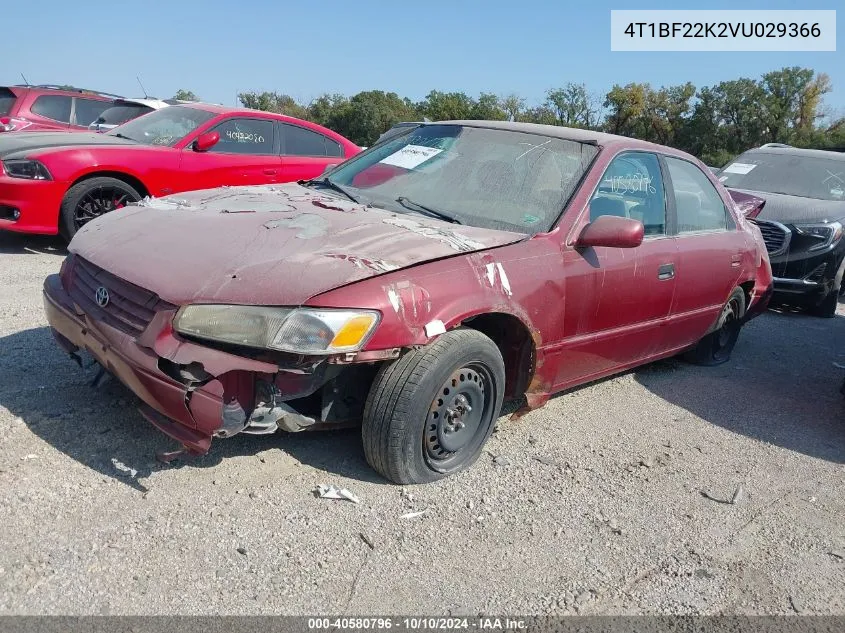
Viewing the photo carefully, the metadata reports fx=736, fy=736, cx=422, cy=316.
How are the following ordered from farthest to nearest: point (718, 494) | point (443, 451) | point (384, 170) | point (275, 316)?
point (384, 170)
point (718, 494)
point (443, 451)
point (275, 316)

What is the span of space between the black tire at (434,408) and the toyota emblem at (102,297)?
Result: 1.16m

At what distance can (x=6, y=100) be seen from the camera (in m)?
10.5

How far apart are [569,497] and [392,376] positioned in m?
1.02

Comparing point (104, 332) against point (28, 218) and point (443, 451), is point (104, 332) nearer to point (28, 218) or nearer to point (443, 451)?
point (443, 451)

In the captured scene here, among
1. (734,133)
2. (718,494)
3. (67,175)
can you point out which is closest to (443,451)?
(718,494)

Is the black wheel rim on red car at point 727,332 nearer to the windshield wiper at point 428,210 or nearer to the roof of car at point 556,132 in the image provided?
the roof of car at point 556,132

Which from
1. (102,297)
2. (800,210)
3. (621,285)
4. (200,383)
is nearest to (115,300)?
(102,297)

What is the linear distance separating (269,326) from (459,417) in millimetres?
1032

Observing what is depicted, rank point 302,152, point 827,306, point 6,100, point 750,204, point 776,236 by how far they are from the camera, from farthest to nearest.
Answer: point 6,100
point 302,152
point 827,306
point 776,236
point 750,204

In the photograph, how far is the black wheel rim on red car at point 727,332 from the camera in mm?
5418

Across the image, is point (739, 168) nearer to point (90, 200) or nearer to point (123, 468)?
point (90, 200)

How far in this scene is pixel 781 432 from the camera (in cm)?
438

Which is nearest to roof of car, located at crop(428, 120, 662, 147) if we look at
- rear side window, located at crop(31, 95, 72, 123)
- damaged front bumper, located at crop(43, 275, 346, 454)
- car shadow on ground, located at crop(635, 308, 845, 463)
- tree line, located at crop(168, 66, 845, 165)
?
car shadow on ground, located at crop(635, 308, 845, 463)

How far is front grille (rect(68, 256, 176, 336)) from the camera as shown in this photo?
285 centimetres
